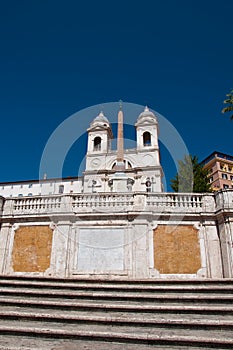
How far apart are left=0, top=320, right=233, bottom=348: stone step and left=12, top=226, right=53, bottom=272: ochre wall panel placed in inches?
238

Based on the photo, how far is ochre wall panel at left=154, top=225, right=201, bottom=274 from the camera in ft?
38.7

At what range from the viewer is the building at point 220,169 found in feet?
227

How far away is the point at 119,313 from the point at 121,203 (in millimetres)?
6431

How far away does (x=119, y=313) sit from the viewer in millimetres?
6855

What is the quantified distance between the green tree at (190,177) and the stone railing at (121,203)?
636 inches

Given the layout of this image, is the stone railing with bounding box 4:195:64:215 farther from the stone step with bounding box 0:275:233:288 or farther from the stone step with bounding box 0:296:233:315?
the stone step with bounding box 0:296:233:315

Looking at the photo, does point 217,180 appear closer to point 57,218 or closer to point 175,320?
point 57,218

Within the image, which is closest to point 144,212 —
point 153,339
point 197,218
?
point 197,218

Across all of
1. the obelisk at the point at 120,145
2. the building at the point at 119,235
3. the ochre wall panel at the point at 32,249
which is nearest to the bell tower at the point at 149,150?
the obelisk at the point at 120,145

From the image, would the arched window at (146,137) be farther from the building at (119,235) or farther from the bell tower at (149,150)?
the building at (119,235)

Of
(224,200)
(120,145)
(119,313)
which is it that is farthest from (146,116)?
(119,313)

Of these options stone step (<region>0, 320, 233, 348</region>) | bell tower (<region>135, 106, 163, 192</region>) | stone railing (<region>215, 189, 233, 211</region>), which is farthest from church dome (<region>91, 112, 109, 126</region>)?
stone step (<region>0, 320, 233, 348</region>)

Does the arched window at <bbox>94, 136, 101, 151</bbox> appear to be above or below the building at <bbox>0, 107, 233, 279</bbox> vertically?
above

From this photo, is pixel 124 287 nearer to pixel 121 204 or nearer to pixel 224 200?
pixel 121 204
